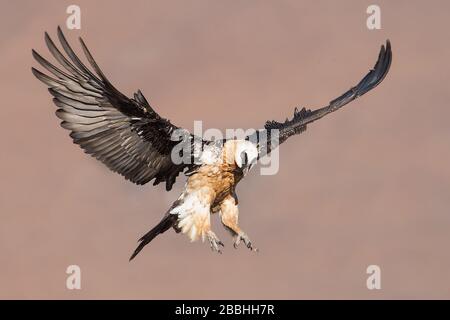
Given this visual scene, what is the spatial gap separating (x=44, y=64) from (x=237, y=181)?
2.76 m

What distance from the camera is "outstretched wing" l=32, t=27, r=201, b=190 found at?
1490cm

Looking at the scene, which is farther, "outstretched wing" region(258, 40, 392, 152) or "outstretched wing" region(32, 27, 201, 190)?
"outstretched wing" region(258, 40, 392, 152)

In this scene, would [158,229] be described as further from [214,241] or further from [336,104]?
[336,104]

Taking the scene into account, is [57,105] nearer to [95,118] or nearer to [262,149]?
[95,118]

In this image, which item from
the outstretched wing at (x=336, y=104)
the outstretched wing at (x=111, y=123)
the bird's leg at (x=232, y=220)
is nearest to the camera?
the outstretched wing at (x=111, y=123)

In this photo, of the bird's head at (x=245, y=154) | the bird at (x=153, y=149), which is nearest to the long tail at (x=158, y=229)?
the bird at (x=153, y=149)

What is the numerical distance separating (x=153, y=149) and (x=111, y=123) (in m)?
0.66

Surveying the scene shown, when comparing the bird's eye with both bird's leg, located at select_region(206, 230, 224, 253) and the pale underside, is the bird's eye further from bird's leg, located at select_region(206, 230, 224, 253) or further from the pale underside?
Answer: bird's leg, located at select_region(206, 230, 224, 253)

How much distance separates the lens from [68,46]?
47.4 feet

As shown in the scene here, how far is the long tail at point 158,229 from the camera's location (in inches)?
588

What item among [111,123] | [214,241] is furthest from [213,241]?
[111,123]

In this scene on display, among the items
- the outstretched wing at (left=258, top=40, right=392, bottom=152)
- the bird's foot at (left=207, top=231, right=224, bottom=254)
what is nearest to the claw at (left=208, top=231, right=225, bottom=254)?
the bird's foot at (left=207, top=231, right=224, bottom=254)

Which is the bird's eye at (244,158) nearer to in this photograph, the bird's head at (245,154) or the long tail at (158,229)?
the bird's head at (245,154)

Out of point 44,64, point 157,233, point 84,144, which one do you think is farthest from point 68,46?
point 157,233
